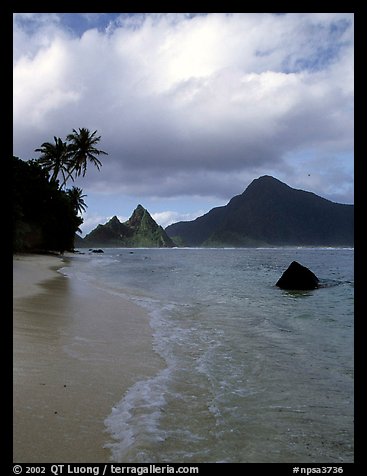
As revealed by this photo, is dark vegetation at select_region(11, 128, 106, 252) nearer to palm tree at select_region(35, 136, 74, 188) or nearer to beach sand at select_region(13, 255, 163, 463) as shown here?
palm tree at select_region(35, 136, 74, 188)

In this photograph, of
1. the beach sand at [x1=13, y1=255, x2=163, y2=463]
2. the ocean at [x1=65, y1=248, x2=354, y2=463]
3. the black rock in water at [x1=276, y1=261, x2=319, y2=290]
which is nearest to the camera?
the beach sand at [x1=13, y1=255, x2=163, y2=463]

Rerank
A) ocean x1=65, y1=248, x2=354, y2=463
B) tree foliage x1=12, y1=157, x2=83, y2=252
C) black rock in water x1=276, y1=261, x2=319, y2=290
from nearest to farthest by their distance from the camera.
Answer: ocean x1=65, y1=248, x2=354, y2=463 < black rock in water x1=276, y1=261, x2=319, y2=290 < tree foliage x1=12, y1=157, x2=83, y2=252

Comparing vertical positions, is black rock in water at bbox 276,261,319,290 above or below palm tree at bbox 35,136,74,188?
below

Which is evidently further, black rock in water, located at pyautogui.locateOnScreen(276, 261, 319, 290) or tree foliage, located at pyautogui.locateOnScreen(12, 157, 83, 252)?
tree foliage, located at pyautogui.locateOnScreen(12, 157, 83, 252)

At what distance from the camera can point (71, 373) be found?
441 centimetres

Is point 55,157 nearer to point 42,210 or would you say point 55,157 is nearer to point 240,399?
point 42,210

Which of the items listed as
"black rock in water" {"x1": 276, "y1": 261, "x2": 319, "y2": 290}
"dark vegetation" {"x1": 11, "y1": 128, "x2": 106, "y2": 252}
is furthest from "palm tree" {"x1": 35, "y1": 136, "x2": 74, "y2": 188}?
"black rock in water" {"x1": 276, "y1": 261, "x2": 319, "y2": 290}

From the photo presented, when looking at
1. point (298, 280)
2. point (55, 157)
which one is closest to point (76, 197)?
point (55, 157)

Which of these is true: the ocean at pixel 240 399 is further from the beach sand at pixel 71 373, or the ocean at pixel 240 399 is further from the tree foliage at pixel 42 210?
the tree foliage at pixel 42 210

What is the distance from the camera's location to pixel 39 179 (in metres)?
41.7

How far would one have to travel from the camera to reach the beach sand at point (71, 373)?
2736mm

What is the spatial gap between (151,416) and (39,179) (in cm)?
4265

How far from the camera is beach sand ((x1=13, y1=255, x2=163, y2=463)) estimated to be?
2736mm

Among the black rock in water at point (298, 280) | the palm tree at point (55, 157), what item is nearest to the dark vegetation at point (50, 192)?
the palm tree at point (55, 157)
